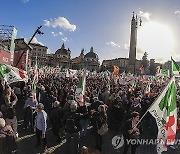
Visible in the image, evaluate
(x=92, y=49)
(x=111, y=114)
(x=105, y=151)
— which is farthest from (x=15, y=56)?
(x=92, y=49)

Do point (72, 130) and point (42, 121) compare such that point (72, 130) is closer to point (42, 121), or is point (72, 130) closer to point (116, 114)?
point (42, 121)

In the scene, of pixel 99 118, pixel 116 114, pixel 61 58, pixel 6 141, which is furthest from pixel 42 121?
pixel 61 58

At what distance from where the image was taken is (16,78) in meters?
11.7

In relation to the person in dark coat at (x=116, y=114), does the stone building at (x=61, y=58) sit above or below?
above

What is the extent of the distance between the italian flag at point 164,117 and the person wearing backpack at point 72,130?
9.29 ft

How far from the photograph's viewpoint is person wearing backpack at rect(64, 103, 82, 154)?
8.28m

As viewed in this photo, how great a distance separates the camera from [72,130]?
827 cm

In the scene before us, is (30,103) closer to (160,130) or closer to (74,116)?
(74,116)

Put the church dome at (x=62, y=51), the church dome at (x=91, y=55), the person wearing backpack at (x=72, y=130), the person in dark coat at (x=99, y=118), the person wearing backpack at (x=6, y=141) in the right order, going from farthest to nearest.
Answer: the church dome at (x=91, y=55) < the church dome at (x=62, y=51) < the person in dark coat at (x=99, y=118) < the person wearing backpack at (x=72, y=130) < the person wearing backpack at (x=6, y=141)

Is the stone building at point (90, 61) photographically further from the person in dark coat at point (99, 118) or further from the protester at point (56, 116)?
the person in dark coat at point (99, 118)

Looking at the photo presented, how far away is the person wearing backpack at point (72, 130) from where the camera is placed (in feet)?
27.2

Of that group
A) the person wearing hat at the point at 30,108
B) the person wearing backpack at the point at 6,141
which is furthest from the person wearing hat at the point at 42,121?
the person wearing backpack at the point at 6,141

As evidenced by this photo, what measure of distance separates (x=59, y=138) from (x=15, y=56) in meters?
18.1

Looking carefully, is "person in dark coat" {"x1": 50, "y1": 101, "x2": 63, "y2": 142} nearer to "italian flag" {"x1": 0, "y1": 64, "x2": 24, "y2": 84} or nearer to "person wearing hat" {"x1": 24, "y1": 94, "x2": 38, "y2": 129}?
"person wearing hat" {"x1": 24, "y1": 94, "x2": 38, "y2": 129}
